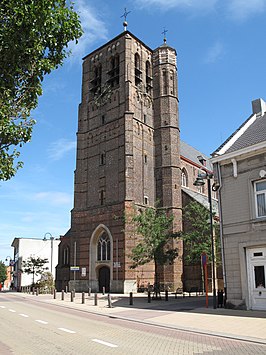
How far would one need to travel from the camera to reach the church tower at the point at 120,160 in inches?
1394

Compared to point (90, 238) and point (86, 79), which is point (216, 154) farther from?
point (86, 79)

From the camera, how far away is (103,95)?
4159 cm

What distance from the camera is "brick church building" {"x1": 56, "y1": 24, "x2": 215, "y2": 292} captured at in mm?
35406

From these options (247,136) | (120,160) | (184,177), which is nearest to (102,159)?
(120,160)

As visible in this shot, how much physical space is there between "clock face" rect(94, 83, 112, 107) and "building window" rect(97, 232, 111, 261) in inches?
589

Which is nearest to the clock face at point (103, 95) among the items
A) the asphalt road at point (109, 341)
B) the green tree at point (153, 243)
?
the green tree at point (153, 243)

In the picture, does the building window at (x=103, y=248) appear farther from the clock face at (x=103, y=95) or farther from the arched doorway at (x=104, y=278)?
the clock face at (x=103, y=95)

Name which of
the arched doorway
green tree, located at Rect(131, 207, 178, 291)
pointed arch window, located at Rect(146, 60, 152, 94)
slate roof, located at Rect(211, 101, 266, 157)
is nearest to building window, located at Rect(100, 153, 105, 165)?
pointed arch window, located at Rect(146, 60, 152, 94)

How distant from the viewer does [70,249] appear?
4050 centimetres

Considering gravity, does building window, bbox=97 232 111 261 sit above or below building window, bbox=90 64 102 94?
below

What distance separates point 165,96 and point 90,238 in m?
18.0

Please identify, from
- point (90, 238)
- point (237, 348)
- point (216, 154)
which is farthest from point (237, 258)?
point (90, 238)

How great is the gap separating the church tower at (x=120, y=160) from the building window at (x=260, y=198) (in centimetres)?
1782

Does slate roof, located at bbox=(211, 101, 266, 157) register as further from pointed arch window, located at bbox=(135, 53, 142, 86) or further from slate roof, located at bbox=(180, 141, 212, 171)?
slate roof, located at bbox=(180, 141, 212, 171)
